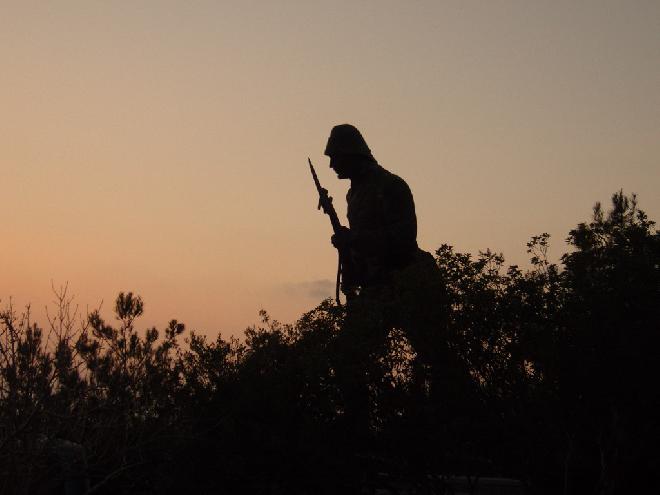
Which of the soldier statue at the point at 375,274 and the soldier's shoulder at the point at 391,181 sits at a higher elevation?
the soldier's shoulder at the point at 391,181

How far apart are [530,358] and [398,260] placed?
95.6 inches

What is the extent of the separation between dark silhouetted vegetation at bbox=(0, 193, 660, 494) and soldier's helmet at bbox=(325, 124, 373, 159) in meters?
1.80

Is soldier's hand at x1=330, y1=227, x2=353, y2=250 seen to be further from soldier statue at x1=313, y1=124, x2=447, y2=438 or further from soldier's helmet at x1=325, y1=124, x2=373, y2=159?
soldier's helmet at x1=325, y1=124, x2=373, y2=159

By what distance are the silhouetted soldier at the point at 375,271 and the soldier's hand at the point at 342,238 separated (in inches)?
0.5

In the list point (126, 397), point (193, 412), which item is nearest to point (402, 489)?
point (193, 412)

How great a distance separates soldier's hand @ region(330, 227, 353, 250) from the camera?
14.6m

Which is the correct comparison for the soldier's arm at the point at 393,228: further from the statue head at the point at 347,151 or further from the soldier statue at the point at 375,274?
the statue head at the point at 347,151

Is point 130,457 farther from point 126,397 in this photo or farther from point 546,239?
point 546,239

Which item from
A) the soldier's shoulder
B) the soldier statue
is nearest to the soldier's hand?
the soldier statue

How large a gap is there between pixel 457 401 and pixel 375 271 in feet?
7.70

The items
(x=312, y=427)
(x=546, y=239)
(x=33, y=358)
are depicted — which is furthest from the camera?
(x=33, y=358)

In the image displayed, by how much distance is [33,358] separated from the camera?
15289 millimetres

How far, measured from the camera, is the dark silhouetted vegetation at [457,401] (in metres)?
12.7

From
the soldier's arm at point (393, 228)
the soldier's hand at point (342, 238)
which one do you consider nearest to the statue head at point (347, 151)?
the soldier's arm at point (393, 228)
